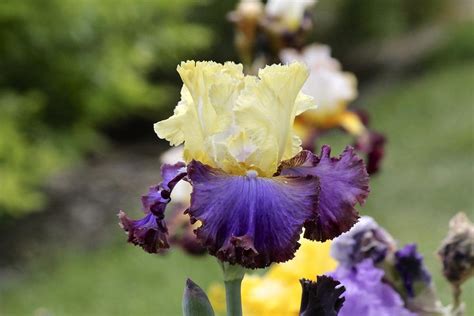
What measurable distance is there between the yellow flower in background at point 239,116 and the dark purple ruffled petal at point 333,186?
0.02 metres

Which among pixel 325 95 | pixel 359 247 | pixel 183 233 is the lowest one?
pixel 359 247

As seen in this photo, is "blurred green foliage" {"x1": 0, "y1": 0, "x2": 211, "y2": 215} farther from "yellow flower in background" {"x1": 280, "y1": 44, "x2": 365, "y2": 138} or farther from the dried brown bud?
the dried brown bud

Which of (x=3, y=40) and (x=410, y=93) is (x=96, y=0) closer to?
(x=3, y=40)

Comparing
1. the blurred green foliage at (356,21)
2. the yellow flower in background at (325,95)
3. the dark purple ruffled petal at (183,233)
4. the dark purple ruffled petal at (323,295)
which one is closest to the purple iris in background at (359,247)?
the dark purple ruffled petal at (323,295)

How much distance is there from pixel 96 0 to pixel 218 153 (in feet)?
13.0

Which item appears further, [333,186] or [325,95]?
[325,95]

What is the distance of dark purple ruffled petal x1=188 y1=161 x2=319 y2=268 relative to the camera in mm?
523

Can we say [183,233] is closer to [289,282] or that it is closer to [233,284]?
[289,282]

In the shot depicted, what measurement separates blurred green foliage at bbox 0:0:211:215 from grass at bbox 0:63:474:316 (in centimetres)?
46

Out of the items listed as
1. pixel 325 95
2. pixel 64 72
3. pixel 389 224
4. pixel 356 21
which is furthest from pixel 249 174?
pixel 356 21

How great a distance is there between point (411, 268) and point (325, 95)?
77 centimetres

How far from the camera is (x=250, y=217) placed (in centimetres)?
53

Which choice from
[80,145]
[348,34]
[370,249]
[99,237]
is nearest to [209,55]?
[348,34]

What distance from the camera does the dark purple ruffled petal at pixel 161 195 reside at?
562 millimetres
